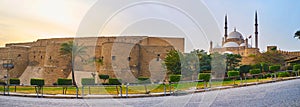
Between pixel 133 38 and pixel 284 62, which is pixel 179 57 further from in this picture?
pixel 284 62

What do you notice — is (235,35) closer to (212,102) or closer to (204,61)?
(204,61)

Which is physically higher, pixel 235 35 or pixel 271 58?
pixel 235 35

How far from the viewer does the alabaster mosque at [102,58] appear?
38.9m

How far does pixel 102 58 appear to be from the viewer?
1590 inches

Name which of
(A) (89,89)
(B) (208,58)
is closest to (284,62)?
(B) (208,58)

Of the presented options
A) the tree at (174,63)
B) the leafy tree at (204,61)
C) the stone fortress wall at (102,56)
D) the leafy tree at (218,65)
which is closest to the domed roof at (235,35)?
the stone fortress wall at (102,56)

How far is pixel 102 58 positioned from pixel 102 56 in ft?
0.90

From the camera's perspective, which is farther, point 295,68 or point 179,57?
point 179,57

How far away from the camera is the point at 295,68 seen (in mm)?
28125

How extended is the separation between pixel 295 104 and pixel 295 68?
21.6m

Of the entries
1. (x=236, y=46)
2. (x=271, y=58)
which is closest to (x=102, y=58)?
(x=271, y=58)

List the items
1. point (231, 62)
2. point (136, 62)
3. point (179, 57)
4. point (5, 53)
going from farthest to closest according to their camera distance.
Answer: point (5, 53), point (136, 62), point (231, 62), point (179, 57)

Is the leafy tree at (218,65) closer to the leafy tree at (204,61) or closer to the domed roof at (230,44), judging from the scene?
the leafy tree at (204,61)

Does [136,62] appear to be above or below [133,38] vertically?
below
